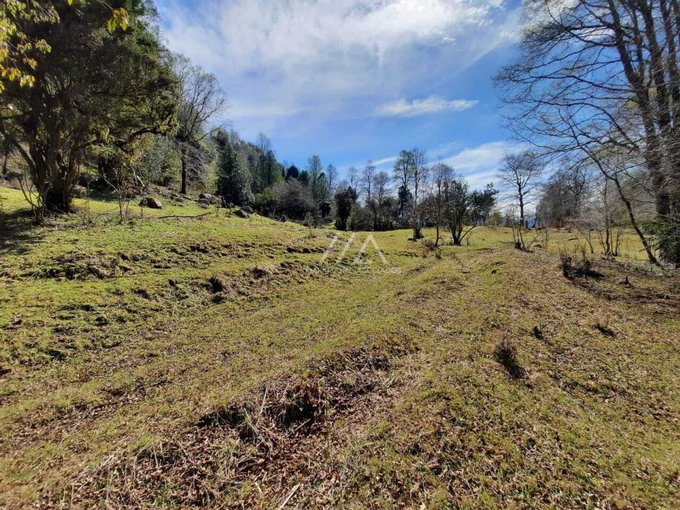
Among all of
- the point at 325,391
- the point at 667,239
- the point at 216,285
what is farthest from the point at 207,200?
the point at 667,239

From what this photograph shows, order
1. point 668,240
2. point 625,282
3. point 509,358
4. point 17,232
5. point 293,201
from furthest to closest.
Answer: point 293,201, point 17,232, point 668,240, point 625,282, point 509,358

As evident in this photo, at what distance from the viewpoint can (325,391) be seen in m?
3.61

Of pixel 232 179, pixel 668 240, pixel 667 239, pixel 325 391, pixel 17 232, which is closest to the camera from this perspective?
pixel 325 391

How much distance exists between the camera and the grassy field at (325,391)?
250 centimetres

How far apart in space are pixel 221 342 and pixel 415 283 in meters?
5.69

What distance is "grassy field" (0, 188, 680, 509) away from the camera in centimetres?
250

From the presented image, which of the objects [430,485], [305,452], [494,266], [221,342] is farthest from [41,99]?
[494,266]

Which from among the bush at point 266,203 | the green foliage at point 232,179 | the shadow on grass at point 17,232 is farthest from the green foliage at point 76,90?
the bush at point 266,203

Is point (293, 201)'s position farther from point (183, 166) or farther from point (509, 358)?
point (509, 358)

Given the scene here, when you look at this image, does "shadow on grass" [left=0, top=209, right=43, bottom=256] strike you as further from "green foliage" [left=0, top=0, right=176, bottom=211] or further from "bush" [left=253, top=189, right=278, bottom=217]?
"bush" [left=253, top=189, right=278, bottom=217]

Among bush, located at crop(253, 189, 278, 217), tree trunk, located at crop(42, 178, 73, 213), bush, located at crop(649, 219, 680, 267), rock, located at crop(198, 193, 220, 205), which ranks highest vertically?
bush, located at crop(253, 189, 278, 217)

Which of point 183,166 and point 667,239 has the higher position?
point 183,166
